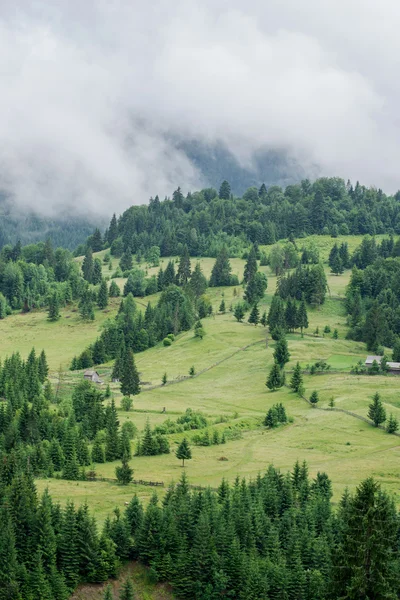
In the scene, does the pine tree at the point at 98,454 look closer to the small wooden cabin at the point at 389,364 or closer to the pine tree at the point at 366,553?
the pine tree at the point at 366,553

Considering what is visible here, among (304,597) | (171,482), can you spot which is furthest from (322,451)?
(304,597)

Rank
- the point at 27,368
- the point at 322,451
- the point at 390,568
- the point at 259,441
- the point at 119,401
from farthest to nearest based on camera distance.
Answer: the point at 27,368, the point at 119,401, the point at 259,441, the point at 322,451, the point at 390,568

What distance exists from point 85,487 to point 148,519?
875 inches

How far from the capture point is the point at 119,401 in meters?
166

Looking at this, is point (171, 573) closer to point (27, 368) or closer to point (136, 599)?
point (136, 599)

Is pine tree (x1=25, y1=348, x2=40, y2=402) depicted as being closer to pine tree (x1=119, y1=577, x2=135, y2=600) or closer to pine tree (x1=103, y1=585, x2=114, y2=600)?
pine tree (x1=119, y1=577, x2=135, y2=600)

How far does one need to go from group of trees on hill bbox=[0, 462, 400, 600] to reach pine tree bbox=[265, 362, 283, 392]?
73.1m

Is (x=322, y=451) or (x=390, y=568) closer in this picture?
(x=390, y=568)

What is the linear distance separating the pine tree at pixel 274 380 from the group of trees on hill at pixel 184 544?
2879 inches

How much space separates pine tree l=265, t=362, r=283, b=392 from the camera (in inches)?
6693

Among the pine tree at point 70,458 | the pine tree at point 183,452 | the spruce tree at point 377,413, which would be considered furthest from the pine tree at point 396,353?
the pine tree at point 70,458

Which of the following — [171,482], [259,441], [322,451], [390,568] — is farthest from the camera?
[259,441]

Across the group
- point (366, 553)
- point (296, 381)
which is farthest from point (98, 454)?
point (366, 553)

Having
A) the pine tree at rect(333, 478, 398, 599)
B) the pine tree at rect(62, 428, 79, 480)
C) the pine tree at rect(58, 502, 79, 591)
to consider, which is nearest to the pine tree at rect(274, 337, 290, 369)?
the pine tree at rect(62, 428, 79, 480)
